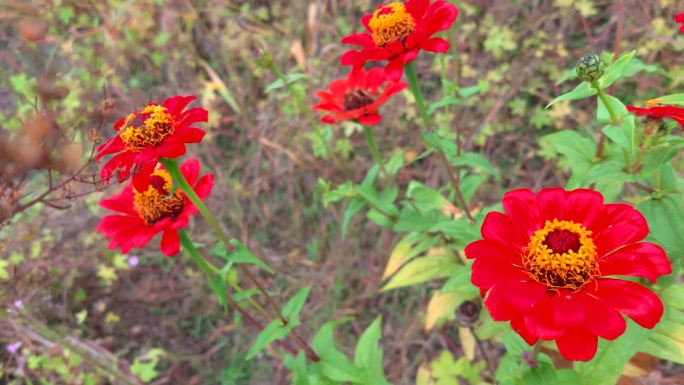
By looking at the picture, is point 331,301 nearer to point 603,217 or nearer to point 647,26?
point 603,217

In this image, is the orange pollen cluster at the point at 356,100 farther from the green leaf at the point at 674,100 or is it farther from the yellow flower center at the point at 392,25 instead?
Result: the green leaf at the point at 674,100

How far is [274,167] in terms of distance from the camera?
2.67 meters

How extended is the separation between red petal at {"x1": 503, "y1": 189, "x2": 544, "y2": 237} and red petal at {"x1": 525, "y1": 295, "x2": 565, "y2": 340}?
151mm

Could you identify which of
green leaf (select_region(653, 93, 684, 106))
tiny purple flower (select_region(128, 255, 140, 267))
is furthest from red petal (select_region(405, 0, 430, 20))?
tiny purple flower (select_region(128, 255, 140, 267))

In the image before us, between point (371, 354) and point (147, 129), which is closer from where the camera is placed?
point (147, 129)

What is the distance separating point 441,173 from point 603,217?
1.47 meters

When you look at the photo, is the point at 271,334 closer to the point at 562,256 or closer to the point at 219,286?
the point at 219,286

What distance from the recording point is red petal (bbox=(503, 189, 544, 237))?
0.92 metres

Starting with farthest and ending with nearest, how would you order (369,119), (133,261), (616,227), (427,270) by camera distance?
(133,261) < (427,270) < (369,119) < (616,227)

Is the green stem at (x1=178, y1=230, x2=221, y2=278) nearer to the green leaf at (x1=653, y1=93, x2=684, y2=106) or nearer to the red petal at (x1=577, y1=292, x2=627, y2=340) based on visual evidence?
the red petal at (x1=577, y1=292, x2=627, y2=340)

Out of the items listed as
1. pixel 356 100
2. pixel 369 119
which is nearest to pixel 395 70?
pixel 369 119

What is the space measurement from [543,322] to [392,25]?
810mm

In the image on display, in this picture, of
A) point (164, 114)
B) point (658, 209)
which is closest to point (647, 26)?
point (658, 209)

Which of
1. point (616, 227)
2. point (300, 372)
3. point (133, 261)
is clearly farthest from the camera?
point (133, 261)
